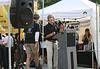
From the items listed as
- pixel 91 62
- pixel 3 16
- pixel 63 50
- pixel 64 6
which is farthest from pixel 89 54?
pixel 3 16

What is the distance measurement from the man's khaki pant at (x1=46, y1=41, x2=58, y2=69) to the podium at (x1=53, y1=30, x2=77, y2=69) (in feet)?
1.26

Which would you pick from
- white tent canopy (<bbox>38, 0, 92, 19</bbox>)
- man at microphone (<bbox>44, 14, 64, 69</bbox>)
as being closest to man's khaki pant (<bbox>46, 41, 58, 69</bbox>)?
man at microphone (<bbox>44, 14, 64, 69</bbox>)

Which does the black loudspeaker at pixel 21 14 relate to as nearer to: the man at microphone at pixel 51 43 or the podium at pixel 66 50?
the podium at pixel 66 50

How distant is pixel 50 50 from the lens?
816 centimetres

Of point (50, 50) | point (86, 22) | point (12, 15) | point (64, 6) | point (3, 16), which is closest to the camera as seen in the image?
point (12, 15)

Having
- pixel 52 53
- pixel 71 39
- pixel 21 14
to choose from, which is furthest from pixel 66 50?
pixel 21 14

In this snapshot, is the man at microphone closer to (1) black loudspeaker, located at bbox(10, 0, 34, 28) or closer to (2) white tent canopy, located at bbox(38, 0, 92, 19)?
(2) white tent canopy, located at bbox(38, 0, 92, 19)

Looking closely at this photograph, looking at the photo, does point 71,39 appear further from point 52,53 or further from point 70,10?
point 70,10

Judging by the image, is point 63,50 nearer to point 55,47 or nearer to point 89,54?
point 55,47

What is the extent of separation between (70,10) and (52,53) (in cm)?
217

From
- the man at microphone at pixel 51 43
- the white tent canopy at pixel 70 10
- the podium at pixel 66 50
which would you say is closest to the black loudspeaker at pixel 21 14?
the podium at pixel 66 50

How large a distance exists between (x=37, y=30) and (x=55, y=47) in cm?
84

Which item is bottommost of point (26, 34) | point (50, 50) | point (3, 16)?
point (50, 50)

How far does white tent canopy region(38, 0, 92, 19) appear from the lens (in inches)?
359
